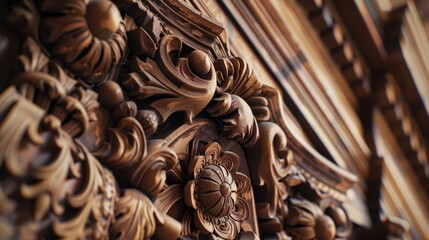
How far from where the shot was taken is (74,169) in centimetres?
35

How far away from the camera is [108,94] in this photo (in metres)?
0.42

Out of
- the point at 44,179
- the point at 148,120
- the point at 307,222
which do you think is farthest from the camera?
the point at 307,222

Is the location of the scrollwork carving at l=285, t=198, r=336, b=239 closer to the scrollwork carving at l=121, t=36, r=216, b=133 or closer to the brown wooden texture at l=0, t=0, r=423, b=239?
the brown wooden texture at l=0, t=0, r=423, b=239

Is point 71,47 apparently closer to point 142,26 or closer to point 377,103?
point 142,26

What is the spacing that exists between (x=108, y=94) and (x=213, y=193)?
5.7 inches

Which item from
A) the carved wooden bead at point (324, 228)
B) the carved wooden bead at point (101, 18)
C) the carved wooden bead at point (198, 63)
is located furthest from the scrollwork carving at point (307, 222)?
the carved wooden bead at point (101, 18)

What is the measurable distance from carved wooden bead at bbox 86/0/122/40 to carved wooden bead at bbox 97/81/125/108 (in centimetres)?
4

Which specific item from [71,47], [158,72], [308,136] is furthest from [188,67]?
[308,136]

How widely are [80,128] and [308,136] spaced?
50cm

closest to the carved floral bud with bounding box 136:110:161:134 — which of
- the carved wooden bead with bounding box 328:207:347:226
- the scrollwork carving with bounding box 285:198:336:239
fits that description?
the scrollwork carving with bounding box 285:198:336:239

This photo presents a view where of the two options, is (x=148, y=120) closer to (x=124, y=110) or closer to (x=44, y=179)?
(x=124, y=110)

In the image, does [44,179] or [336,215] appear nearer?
[44,179]

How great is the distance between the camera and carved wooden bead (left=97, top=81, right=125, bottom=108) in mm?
416

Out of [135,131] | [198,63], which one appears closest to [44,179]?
[135,131]
